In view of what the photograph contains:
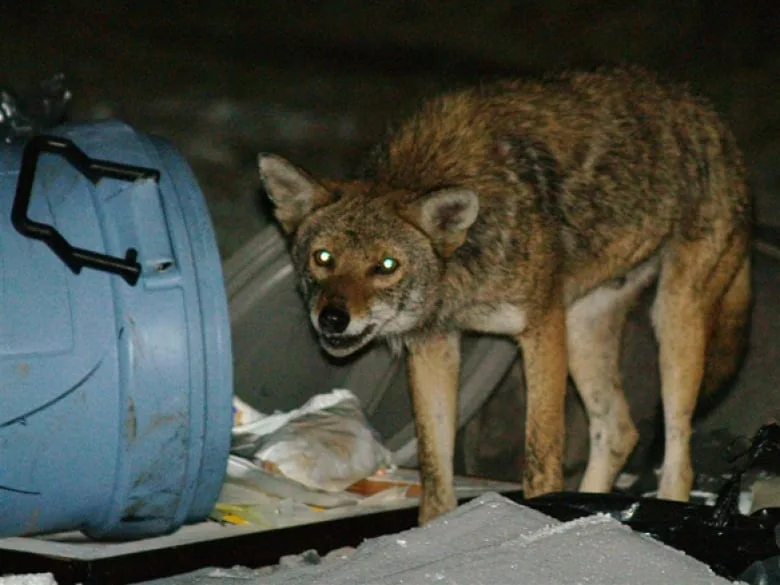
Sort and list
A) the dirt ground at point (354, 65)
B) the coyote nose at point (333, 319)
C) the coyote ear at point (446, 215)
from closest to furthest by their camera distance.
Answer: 1. the coyote nose at point (333, 319)
2. the coyote ear at point (446, 215)
3. the dirt ground at point (354, 65)

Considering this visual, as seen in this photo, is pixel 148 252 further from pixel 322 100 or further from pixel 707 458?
pixel 707 458

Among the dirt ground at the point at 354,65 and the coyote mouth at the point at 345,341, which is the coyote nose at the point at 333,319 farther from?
the dirt ground at the point at 354,65

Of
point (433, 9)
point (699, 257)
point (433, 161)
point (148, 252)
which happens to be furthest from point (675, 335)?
point (148, 252)

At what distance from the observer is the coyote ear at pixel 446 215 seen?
3.17 m

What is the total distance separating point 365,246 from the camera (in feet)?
10.5

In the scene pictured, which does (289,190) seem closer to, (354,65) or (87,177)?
(87,177)

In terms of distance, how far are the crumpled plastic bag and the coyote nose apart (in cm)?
55

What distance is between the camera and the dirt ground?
3.97 meters

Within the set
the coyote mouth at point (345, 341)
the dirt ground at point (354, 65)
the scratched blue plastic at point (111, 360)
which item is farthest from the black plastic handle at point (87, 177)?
the dirt ground at point (354, 65)

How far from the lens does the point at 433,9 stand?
4.18 metres

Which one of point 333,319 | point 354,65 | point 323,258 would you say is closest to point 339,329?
point 333,319

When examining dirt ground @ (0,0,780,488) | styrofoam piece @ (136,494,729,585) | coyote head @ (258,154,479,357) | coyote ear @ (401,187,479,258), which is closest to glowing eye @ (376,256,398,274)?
coyote head @ (258,154,479,357)

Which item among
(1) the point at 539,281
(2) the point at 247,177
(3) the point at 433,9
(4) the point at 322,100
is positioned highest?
(3) the point at 433,9

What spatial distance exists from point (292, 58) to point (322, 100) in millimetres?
175
